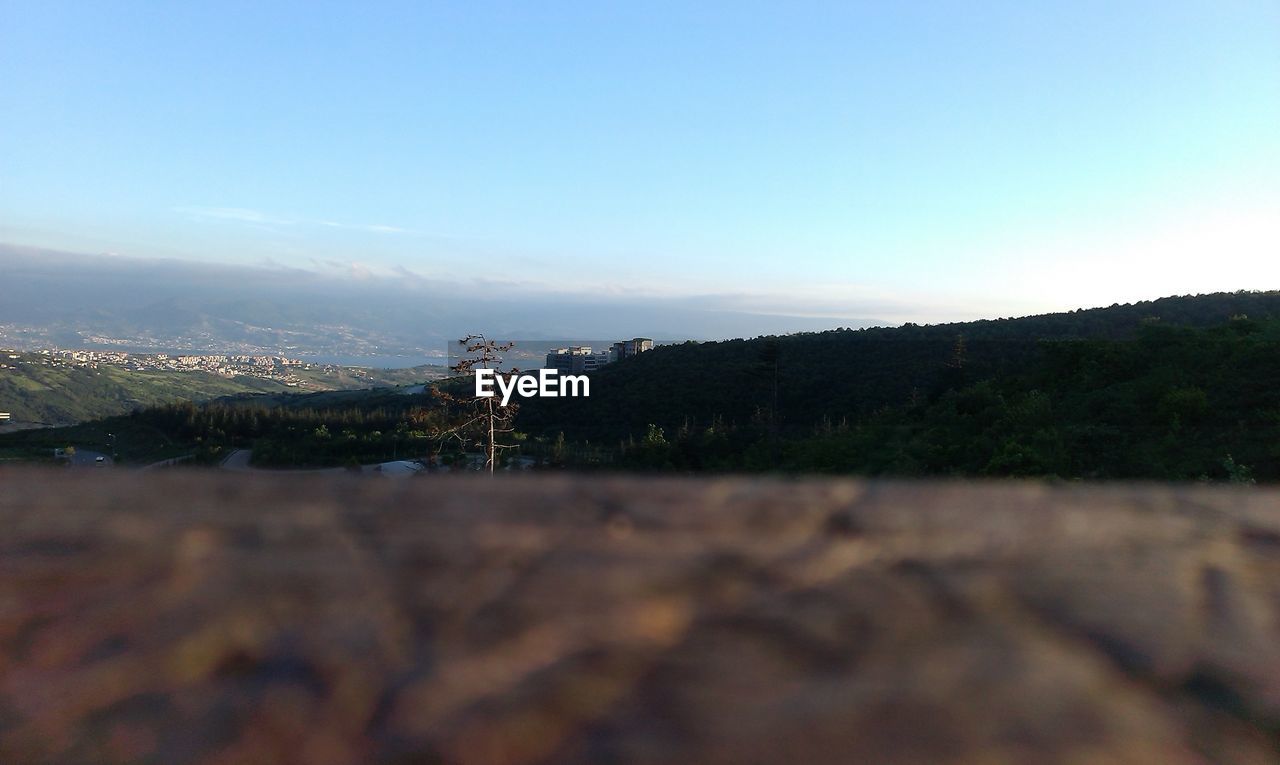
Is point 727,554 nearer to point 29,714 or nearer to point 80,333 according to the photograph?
point 29,714

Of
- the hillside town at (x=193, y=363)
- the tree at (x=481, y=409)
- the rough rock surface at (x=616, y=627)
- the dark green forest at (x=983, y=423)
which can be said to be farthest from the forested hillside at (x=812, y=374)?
the hillside town at (x=193, y=363)

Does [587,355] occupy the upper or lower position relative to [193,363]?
upper

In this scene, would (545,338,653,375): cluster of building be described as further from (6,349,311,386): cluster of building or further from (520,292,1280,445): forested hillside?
(6,349,311,386): cluster of building

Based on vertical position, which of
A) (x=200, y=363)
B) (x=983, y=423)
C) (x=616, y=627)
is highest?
(x=616, y=627)

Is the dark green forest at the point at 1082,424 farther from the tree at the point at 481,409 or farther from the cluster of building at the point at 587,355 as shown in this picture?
the cluster of building at the point at 587,355

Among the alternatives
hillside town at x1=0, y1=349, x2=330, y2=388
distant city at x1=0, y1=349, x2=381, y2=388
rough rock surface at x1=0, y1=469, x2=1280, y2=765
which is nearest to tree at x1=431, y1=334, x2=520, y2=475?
rough rock surface at x1=0, y1=469, x2=1280, y2=765

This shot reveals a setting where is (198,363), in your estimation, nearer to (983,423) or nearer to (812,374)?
(812,374)

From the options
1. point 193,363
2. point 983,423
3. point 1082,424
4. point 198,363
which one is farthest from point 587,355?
point 198,363
